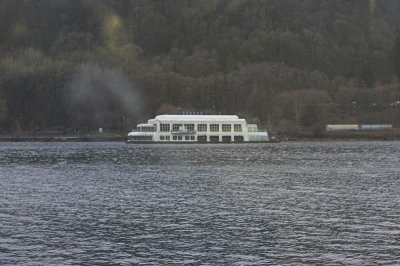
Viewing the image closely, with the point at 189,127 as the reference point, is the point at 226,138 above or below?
below

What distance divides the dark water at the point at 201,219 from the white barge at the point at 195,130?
91.4 metres

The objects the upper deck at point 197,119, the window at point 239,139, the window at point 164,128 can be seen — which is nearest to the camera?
the upper deck at point 197,119

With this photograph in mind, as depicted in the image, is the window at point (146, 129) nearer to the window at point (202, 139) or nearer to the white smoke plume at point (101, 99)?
the window at point (202, 139)

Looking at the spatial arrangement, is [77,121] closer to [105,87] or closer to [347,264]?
[105,87]

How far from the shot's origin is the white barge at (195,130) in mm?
156625

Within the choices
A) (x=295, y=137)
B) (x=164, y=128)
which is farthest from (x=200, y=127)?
(x=295, y=137)

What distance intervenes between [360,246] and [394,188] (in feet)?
77.1

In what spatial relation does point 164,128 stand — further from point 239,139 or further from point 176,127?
point 239,139

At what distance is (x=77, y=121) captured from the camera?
18375cm

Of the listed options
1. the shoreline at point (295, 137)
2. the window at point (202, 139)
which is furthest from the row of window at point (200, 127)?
the shoreline at point (295, 137)

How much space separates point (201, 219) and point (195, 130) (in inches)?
4838

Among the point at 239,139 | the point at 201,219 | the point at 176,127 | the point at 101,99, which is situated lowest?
the point at 201,219

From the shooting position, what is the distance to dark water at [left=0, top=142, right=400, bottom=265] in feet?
87.8

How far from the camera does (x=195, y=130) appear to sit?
158250 millimetres
